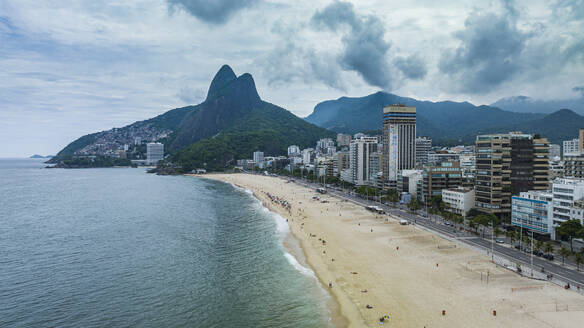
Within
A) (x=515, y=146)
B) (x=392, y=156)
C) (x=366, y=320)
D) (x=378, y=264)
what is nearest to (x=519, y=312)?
(x=366, y=320)

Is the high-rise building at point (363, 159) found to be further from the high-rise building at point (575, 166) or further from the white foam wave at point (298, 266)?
the white foam wave at point (298, 266)

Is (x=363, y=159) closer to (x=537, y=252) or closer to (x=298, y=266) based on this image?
(x=537, y=252)

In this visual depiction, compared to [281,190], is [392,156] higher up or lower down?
higher up

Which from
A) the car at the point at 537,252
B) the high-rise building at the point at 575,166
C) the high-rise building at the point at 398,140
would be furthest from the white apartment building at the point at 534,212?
the high-rise building at the point at 398,140

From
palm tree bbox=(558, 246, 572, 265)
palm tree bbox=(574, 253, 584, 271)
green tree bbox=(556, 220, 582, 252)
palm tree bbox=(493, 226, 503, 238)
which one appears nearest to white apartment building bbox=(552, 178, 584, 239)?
green tree bbox=(556, 220, 582, 252)

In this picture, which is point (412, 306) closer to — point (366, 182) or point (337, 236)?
point (337, 236)

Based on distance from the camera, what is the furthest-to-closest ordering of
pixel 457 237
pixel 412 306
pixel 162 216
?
pixel 162 216
pixel 457 237
pixel 412 306

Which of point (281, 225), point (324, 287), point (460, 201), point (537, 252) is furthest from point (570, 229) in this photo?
point (281, 225)
